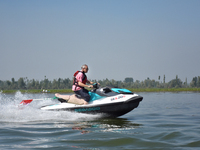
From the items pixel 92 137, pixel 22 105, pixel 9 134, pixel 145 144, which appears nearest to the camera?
pixel 145 144

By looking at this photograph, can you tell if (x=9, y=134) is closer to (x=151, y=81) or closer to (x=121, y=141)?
(x=121, y=141)

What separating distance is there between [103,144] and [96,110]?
3.31 metres

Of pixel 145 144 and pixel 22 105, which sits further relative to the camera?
pixel 22 105

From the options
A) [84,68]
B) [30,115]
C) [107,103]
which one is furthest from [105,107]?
[30,115]

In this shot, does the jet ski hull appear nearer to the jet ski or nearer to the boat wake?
the jet ski

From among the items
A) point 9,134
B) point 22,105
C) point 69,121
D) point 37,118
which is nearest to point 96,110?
point 69,121

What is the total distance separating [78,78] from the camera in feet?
27.2

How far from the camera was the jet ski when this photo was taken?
836 centimetres

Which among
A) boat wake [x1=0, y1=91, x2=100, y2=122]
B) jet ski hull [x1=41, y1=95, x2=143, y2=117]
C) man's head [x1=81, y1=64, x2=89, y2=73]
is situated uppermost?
man's head [x1=81, y1=64, x2=89, y2=73]

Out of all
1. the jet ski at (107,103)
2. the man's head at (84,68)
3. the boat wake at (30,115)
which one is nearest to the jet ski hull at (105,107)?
the jet ski at (107,103)

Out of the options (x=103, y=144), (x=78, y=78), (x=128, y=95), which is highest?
(x=78, y=78)

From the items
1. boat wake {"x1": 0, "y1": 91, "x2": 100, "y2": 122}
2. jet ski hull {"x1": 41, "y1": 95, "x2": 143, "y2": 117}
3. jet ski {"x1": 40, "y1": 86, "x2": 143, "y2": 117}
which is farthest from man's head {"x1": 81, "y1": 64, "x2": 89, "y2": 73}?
boat wake {"x1": 0, "y1": 91, "x2": 100, "y2": 122}

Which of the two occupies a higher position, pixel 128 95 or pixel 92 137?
pixel 128 95

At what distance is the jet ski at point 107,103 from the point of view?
329 inches
